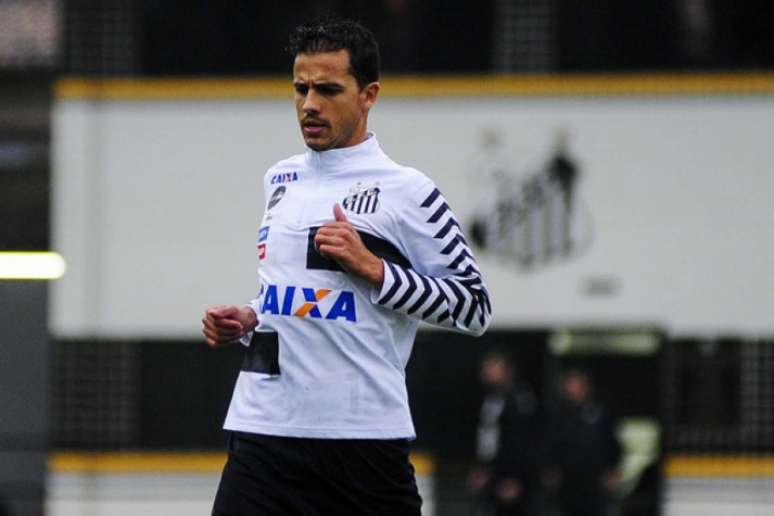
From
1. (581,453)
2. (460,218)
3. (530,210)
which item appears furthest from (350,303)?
(581,453)

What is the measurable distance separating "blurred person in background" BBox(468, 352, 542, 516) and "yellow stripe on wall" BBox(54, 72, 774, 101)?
1.54 metres

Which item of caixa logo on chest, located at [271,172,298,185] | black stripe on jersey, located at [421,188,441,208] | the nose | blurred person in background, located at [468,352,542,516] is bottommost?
blurred person in background, located at [468,352,542,516]

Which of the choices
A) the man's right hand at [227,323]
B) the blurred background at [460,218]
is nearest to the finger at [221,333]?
the man's right hand at [227,323]

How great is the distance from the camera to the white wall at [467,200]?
30.4ft

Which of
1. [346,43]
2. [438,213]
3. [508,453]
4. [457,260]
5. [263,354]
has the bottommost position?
[508,453]

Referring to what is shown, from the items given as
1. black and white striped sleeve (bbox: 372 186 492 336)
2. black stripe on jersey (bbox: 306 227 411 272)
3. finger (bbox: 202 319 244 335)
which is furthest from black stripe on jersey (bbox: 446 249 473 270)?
finger (bbox: 202 319 244 335)

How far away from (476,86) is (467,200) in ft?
2.06

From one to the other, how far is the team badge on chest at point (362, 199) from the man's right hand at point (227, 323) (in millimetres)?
342

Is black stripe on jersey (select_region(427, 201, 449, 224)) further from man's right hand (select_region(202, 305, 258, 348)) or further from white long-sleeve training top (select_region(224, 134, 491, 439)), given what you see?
man's right hand (select_region(202, 305, 258, 348))

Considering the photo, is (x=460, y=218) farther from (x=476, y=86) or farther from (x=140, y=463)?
(x=140, y=463)

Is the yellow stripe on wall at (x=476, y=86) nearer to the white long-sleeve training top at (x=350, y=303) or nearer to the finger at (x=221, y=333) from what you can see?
the white long-sleeve training top at (x=350, y=303)

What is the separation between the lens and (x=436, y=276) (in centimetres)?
404

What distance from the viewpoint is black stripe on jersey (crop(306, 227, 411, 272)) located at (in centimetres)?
395

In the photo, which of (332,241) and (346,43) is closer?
(332,241)
